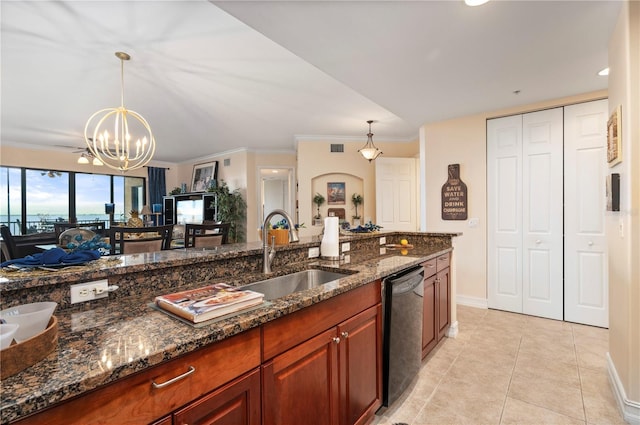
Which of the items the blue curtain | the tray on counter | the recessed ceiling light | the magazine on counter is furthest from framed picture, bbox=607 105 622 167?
the blue curtain

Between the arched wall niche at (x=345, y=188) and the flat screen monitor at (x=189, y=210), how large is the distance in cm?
315

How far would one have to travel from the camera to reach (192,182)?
26.5ft

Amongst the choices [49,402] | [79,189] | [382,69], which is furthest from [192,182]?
[49,402]

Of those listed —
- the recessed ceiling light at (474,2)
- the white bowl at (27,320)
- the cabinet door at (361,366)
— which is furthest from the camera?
the recessed ceiling light at (474,2)

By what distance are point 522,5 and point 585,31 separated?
2.28 feet

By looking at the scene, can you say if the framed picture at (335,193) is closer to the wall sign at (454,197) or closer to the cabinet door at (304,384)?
the wall sign at (454,197)

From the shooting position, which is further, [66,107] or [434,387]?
[66,107]

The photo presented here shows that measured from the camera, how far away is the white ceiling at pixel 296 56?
2.02 meters

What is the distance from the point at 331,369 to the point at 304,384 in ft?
0.64

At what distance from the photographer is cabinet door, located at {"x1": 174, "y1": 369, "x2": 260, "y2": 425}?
899 mm

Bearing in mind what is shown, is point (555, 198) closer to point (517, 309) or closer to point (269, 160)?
point (517, 309)

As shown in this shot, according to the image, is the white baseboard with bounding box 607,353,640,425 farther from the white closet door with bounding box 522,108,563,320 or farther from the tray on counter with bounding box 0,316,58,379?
the tray on counter with bounding box 0,316,58,379

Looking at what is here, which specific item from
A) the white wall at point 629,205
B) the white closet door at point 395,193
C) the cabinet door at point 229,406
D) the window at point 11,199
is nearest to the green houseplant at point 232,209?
the white closet door at point 395,193

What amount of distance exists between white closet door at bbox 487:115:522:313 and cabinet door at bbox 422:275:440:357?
1688 mm
